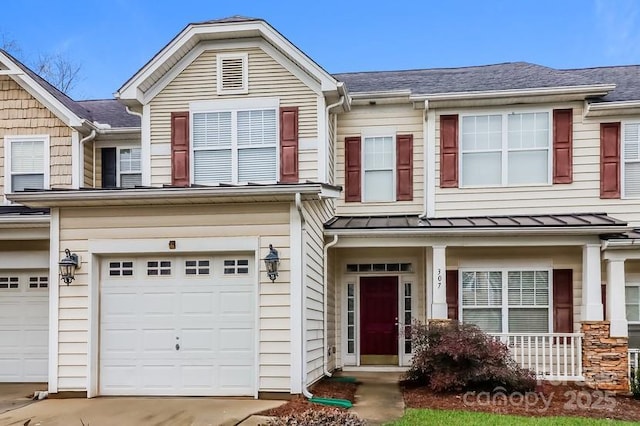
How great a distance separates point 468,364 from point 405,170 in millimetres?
4685

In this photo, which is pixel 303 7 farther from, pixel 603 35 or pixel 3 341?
pixel 3 341

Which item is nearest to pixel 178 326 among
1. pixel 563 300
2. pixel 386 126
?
pixel 386 126

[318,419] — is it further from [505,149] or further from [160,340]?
[505,149]

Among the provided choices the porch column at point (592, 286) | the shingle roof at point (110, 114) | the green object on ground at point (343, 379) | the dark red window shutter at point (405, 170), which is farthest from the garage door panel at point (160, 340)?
the porch column at point (592, 286)

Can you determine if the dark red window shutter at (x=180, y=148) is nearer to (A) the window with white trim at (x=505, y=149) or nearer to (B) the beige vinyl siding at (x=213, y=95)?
(B) the beige vinyl siding at (x=213, y=95)

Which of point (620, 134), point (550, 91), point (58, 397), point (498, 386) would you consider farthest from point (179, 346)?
point (620, 134)

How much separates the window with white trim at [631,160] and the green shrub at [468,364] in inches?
184

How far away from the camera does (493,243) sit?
1226 centimetres

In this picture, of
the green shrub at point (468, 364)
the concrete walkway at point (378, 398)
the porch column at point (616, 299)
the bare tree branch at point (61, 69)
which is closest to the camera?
the concrete walkway at point (378, 398)

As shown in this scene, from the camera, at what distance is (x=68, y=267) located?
10.4 m

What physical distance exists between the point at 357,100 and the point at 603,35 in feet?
79.4

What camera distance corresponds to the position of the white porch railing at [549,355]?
11852 millimetres

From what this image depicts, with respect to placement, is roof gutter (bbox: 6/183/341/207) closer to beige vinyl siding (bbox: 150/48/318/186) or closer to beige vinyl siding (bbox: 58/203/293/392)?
beige vinyl siding (bbox: 58/203/293/392)

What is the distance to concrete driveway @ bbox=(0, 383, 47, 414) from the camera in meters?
10.2
